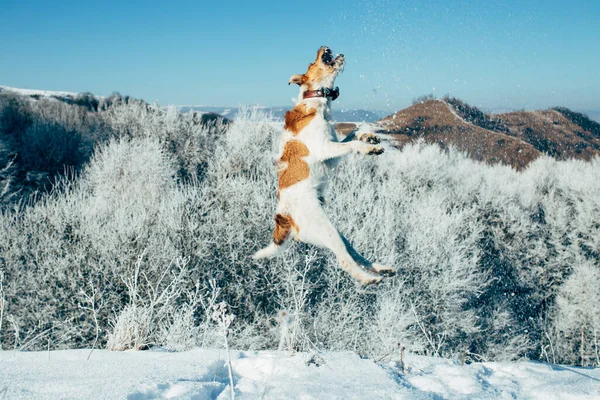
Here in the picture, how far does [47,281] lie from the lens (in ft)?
32.8

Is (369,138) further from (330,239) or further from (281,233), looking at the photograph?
(281,233)

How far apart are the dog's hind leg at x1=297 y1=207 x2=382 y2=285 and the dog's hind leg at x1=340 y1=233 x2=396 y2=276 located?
0.03 m

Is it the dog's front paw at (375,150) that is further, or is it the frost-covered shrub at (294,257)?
the frost-covered shrub at (294,257)

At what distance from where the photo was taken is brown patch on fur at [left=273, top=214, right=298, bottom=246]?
8.67ft

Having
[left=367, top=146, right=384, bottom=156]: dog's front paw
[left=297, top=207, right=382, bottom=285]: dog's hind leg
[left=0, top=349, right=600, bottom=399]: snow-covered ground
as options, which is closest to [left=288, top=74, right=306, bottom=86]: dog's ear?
[left=367, top=146, right=384, bottom=156]: dog's front paw

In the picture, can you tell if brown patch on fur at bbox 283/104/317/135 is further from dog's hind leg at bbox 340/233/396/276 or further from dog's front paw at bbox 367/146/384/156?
dog's hind leg at bbox 340/233/396/276

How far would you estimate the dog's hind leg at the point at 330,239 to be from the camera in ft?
8.23

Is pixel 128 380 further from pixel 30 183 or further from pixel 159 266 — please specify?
pixel 30 183

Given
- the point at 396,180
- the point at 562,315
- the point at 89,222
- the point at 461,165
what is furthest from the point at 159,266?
the point at 461,165

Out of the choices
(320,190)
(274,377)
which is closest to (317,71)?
(320,190)

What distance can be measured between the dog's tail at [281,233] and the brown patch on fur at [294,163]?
9.3 inches

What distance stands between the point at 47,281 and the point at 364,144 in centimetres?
1037

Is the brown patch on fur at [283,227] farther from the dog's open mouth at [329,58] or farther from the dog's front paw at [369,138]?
the dog's open mouth at [329,58]

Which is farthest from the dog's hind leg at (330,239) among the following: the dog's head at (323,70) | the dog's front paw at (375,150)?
the dog's head at (323,70)
